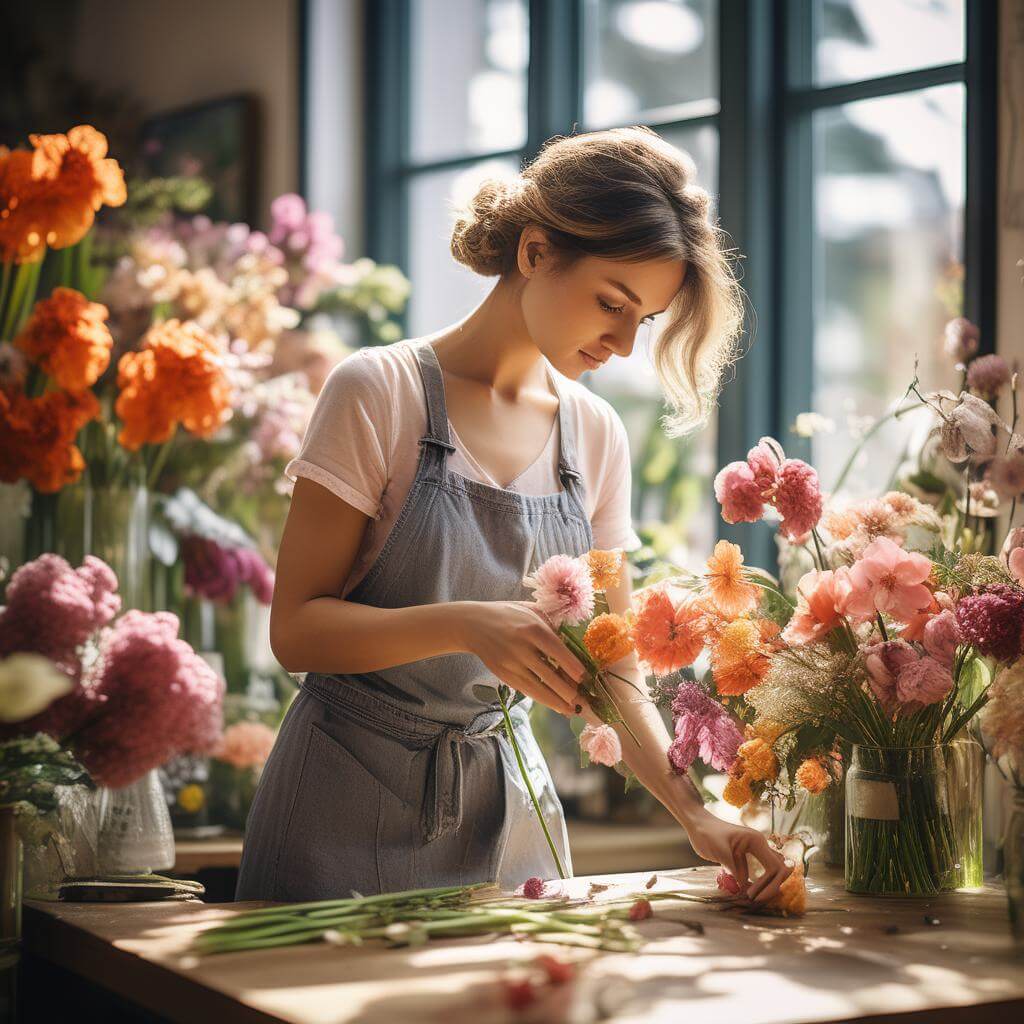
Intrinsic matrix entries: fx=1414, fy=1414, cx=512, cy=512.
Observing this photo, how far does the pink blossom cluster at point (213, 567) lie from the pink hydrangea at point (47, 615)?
774 millimetres

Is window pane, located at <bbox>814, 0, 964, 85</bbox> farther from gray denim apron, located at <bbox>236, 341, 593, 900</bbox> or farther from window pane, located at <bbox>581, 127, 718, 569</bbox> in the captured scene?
gray denim apron, located at <bbox>236, 341, 593, 900</bbox>

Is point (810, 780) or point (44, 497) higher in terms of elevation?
point (44, 497)

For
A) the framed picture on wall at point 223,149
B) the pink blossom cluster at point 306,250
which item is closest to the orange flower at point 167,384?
the pink blossom cluster at point 306,250

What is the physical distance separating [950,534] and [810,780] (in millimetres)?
575

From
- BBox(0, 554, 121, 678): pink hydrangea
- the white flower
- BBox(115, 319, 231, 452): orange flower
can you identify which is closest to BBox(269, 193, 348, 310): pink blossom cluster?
BBox(115, 319, 231, 452): orange flower

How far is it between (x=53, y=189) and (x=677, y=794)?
115 centimetres

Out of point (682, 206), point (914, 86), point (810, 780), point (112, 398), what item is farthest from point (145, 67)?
point (810, 780)

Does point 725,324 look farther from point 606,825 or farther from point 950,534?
point 606,825

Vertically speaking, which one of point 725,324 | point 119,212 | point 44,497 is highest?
point 119,212

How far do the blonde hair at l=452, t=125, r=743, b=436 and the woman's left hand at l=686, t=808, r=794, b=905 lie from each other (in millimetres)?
570

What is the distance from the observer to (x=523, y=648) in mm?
1340

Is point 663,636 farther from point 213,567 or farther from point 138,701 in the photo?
point 213,567

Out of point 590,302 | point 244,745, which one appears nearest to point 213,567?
point 244,745

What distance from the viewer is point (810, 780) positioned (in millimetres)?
1496
